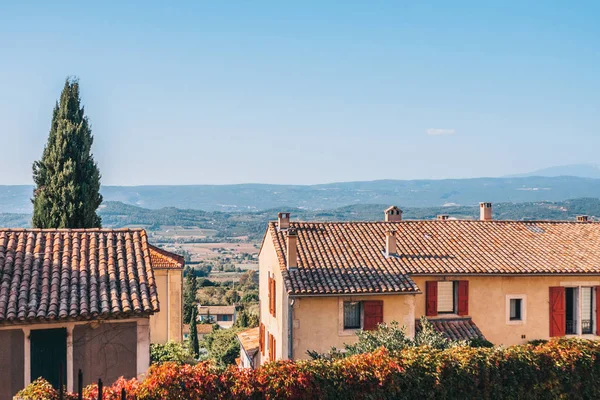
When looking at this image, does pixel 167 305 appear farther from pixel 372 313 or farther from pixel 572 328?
pixel 572 328

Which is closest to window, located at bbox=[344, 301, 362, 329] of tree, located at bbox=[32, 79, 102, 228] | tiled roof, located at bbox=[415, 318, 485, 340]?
tiled roof, located at bbox=[415, 318, 485, 340]

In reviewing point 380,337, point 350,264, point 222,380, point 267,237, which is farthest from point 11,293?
point 267,237

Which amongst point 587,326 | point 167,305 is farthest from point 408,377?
point 167,305

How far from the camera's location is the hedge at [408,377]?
37.9 ft

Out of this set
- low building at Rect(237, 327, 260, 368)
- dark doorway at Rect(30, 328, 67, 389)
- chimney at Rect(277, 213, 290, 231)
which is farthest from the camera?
low building at Rect(237, 327, 260, 368)

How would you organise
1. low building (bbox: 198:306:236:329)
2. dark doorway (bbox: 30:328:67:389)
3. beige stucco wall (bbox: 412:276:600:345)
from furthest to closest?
low building (bbox: 198:306:236:329) → beige stucco wall (bbox: 412:276:600:345) → dark doorway (bbox: 30:328:67:389)

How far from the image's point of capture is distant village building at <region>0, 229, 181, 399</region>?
13.3 metres

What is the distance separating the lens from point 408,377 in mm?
13273

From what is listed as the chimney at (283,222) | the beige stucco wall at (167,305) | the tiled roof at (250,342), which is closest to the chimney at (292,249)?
the chimney at (283,222)

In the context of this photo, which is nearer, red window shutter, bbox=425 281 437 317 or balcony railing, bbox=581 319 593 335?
red window shutter, bbox=425 281 437 317

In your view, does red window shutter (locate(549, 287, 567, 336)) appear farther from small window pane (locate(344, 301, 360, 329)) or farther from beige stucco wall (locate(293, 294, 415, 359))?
small window pane (locate(344, 301, 360, 329))

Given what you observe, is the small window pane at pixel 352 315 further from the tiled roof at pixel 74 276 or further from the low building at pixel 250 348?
the tiled roof at pixel 74 276

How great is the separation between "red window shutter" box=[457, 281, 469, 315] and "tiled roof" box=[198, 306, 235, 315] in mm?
60184

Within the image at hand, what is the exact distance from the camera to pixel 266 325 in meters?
26.7
